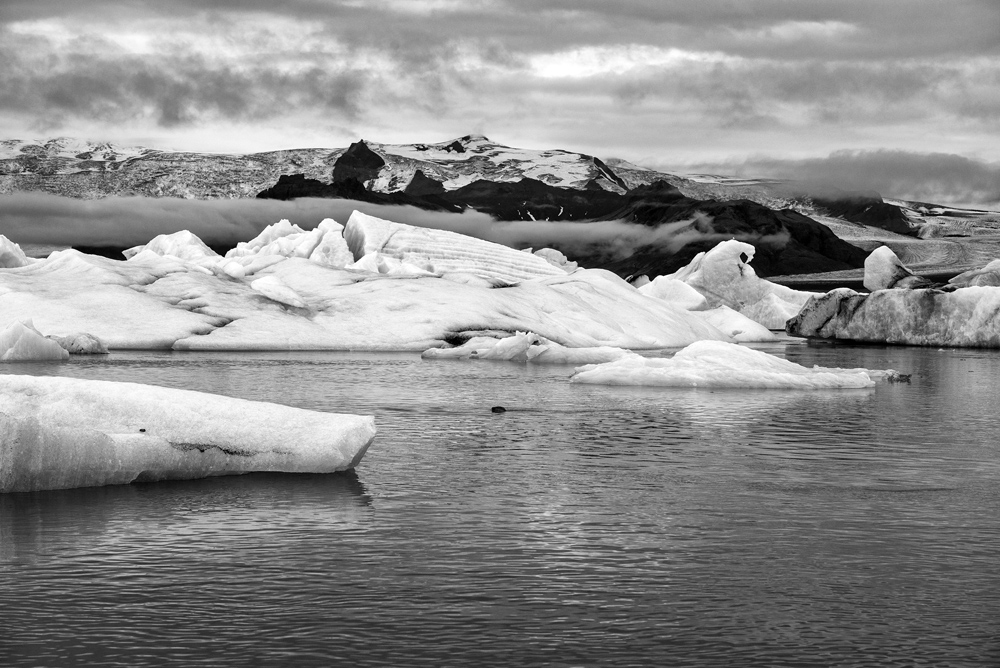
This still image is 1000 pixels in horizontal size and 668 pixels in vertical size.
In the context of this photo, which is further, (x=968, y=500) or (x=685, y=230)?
(x=685, y=230)

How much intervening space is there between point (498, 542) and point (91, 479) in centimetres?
465

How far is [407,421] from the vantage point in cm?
1908

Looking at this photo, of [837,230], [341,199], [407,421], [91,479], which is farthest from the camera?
[837,230]

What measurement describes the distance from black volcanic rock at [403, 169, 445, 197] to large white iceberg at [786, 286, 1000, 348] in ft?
401

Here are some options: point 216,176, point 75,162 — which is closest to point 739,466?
Answer: point 216,176

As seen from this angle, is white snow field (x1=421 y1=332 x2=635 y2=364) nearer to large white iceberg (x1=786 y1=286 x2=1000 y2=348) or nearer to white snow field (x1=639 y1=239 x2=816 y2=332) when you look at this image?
large white iceberg (x1=786 y1=286 x2=1000 y2=348)

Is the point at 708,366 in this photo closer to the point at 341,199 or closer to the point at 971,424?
the point at 971,424

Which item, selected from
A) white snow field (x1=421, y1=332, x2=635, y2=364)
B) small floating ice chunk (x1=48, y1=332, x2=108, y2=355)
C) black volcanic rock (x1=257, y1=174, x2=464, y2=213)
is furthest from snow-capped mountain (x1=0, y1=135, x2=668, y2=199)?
white snow field (x1=421, y1=332, x2=635, y2=364)

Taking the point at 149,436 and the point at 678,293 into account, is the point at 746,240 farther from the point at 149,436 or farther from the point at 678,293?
the point at 149,436

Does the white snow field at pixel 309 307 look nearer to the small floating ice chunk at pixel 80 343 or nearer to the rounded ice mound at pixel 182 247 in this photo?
the small floating ice chunk at pixel 80 343

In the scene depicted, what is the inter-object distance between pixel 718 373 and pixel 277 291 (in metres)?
20.3

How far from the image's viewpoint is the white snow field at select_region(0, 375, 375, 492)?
1175 centimetres

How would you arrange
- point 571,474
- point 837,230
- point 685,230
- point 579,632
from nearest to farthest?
point 579,632 → point 571,474 → point 685,230 → point 837,230

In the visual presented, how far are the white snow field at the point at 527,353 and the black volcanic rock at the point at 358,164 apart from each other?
114979 mm
